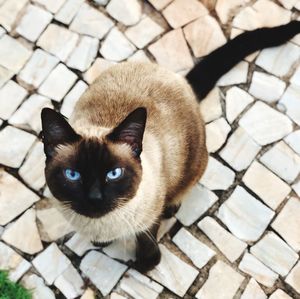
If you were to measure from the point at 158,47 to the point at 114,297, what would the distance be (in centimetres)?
136

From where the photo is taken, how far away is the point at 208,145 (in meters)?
2.59

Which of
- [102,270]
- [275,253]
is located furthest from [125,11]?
[275,253]

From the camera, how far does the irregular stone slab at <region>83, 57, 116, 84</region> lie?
2688 mm

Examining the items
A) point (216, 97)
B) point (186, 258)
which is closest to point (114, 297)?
point (186, 258)

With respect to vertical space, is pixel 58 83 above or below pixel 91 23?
below

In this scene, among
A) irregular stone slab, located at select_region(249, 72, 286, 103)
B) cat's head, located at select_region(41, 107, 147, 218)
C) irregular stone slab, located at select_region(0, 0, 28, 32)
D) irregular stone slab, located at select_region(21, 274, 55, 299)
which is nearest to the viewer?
cat's head, located at select_region(41, 107, 147, 218)

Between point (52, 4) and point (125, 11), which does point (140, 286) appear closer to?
point (125, 11)

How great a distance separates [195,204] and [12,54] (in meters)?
1.29

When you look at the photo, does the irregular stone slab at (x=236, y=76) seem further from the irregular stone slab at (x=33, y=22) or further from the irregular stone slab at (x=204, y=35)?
the irregular stone slab at (x=33, y=22)

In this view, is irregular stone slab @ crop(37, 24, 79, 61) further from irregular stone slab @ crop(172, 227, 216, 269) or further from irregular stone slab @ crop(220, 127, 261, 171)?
irregular stone slab @ crop(172, 227, 216, 269)

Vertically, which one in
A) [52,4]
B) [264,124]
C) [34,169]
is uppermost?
[264,124]

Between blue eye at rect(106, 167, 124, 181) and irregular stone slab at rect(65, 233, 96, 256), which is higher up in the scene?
blue eye at rect(106, 167, 124, 181)

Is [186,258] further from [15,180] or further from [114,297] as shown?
[15,180]

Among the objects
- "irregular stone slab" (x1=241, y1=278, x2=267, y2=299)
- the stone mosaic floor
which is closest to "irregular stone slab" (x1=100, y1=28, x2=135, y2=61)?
the stone mosaic floor
